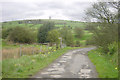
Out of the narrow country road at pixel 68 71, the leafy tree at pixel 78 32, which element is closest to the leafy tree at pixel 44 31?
the leafy tree at pixel 78 32

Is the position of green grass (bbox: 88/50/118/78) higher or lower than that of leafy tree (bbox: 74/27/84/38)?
lower

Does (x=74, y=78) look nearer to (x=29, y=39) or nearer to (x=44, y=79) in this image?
(x=44, y=79)

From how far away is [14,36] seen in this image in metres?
38.9

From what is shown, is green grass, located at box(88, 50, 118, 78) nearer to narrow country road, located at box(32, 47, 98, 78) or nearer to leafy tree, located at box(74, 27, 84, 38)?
narrow country road, located at box(32, 47, 98, 78)

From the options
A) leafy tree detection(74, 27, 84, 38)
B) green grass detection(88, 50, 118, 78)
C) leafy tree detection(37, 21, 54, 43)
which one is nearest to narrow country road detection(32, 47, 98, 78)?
green grass detection(88, 50, 118, 78)

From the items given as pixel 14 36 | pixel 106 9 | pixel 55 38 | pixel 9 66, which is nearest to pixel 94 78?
pixel 9 66

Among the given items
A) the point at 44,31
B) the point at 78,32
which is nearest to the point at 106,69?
the point at 44,31

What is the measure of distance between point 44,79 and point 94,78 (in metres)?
2.32

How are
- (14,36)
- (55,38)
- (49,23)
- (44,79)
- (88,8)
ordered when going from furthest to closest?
(49,23), (14,36), (55,38), (88,8), (44,79)

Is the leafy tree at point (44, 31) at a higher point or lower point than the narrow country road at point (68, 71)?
higher

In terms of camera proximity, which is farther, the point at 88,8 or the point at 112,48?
the point at 88,8

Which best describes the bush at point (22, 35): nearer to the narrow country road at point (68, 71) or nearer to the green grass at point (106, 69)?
the narrow country road at point (68, 71)

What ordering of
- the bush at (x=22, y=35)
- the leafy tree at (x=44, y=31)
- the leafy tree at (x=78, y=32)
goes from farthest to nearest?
the leafy tree at (x=78, y=32) < the leafy tree at (x=44, y=31) < the bush at (x=22, y=35)

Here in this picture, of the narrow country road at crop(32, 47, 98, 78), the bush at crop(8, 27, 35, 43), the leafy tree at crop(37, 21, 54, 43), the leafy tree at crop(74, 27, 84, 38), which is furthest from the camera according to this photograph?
the leafy tree at crop(74, 27, 84, 38)
